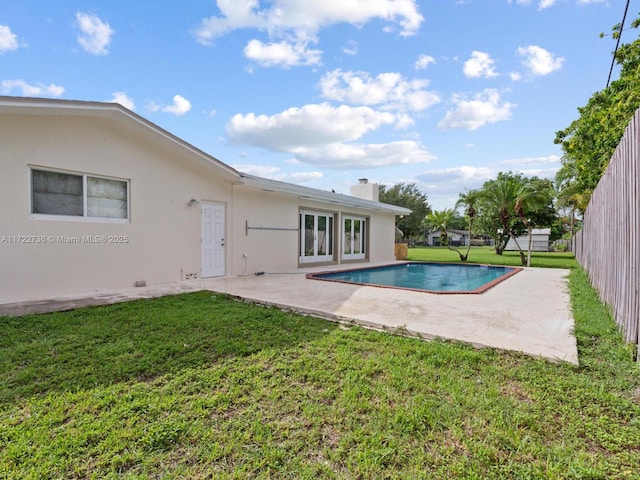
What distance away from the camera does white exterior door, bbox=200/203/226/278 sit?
11109mm

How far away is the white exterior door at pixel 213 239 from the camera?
11109mm

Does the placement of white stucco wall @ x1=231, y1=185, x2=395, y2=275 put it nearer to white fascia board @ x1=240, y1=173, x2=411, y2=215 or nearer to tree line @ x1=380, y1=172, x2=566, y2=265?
white fascia board @ x1=240, y1=173, x2=411, y2=215

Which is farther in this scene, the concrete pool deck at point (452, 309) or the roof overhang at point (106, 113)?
the roof overhang at point (106, 113)

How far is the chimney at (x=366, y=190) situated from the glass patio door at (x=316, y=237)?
18.2ft

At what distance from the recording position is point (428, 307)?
697 cm

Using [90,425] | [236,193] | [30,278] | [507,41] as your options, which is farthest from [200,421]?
[507,41]

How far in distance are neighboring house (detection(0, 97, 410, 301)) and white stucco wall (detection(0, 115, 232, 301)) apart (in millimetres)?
22

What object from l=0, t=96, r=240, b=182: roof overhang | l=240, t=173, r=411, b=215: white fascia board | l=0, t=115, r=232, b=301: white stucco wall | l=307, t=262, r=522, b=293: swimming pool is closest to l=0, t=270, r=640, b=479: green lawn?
l=0, t=115, r=232, b=301: white stucco wall

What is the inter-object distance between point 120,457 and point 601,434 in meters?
3.60

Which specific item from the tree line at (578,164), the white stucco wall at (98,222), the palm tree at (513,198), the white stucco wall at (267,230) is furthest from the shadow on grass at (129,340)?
the palm tree at (513,198)

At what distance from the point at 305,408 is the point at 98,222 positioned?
7874 mm

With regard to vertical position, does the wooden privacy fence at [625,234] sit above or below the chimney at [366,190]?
below

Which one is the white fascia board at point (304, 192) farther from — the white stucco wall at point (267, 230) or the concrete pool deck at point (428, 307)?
the concrete pool deck at point (428, 307)

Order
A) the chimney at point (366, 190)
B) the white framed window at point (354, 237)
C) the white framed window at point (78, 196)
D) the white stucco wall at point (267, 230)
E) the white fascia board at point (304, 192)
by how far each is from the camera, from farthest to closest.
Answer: the chimney at point (366, 190) < the white framed window at point (354, 237) < the white stucco wall at point (267, 230) < the white fascia board at point (304, 192) < the white framed window at point (78, 196)
